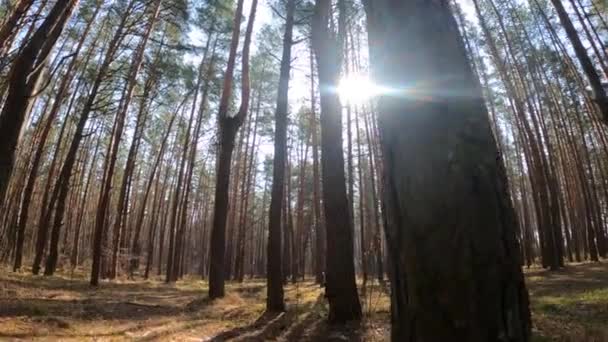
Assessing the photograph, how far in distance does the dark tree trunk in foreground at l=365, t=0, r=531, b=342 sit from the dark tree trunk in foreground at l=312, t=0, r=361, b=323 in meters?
5.82

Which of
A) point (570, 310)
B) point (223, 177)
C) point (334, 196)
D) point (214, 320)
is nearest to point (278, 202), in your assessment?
point (334, 196)

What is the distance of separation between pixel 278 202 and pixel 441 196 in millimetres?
7756

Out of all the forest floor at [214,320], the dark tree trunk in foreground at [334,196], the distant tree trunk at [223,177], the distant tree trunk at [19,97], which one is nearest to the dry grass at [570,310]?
the forest floor at [214,320]

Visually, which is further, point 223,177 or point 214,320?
point 223,177

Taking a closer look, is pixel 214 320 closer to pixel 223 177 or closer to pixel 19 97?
pixel 223 177

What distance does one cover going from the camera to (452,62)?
Result: 3.16ft

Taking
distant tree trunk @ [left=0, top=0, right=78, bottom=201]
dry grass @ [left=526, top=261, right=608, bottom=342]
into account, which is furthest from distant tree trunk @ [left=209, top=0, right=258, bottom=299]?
dry grass @ [left=526, top=261, right=608, bottom=342]

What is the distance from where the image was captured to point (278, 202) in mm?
8523

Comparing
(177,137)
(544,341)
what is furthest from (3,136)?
(177,137)

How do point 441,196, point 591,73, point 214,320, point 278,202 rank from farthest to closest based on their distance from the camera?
point 591,73 → point 278,202 → point 214,320 → point 441,196

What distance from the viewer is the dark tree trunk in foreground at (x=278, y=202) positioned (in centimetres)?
812

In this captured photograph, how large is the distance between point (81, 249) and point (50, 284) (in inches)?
895

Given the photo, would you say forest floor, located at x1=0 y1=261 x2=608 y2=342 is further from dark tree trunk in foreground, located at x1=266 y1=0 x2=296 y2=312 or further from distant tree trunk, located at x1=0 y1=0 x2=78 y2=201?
distant tree trunk, located at x1=0 y1=0 x2=78 y2=201

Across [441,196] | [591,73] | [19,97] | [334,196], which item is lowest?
[441,196]
